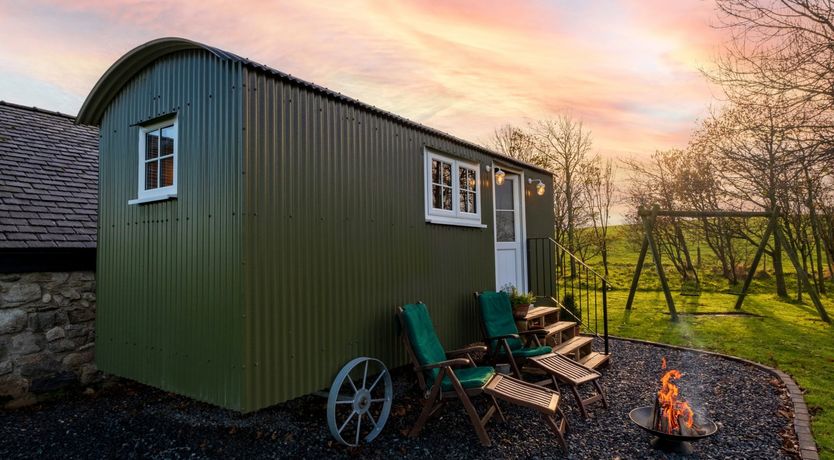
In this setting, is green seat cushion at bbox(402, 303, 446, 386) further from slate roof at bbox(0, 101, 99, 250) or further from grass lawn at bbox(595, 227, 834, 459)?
slate roof at bbox(0, 101, 99, 250)

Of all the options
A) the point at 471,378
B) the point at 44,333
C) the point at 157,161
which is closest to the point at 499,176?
the point at 471,378

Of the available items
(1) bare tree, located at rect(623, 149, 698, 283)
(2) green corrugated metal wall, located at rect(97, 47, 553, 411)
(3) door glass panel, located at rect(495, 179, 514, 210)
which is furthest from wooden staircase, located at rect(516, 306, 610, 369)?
(1) bare tree, located at rect(623, 149, 698, 283)

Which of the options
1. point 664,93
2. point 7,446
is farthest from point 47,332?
point 664,93

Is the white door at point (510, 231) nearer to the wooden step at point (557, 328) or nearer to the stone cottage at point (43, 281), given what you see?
the wooden step at point (557, 328)

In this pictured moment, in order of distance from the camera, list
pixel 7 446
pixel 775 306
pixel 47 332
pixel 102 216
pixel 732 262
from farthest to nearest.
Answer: pixel 732 262, pixel 775 306, pixel 47 332, pixel 102 216, pixel 7 446

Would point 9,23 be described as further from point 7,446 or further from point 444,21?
point 444,21

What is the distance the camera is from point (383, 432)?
14.4 feet

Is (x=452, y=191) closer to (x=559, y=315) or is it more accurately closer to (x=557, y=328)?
(x=557, y=328)

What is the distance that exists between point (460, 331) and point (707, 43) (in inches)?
265

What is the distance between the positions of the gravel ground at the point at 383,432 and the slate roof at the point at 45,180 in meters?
2.02

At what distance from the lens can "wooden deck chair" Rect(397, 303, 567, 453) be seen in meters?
4.01

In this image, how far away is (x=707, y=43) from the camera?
8.05m

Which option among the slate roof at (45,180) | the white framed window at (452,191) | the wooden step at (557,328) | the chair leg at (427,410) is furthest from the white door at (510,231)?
the slate roof at (45,180)

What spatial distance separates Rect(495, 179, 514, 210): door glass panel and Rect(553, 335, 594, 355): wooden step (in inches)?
99.5
